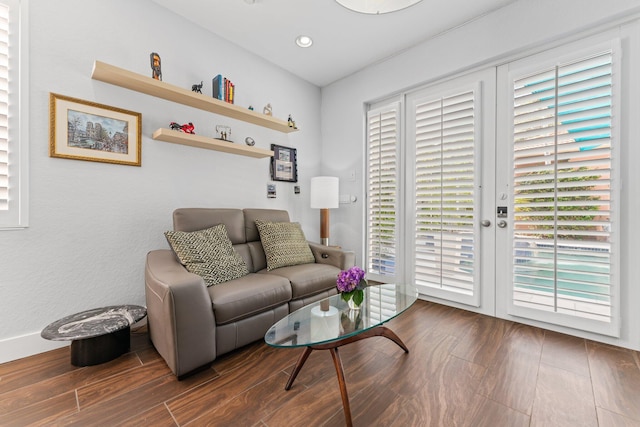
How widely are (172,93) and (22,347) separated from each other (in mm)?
2096

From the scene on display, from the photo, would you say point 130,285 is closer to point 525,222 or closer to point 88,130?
point 88,130

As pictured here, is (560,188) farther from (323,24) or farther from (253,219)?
(253,219)

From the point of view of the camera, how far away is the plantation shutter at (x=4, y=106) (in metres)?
1.71

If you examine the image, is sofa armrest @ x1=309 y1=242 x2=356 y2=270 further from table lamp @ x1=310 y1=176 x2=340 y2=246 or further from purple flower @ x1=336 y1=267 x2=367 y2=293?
purple flower @ x1=336 y1=267 x2=367 y2=293

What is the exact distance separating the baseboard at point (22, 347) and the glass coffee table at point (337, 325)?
171 cm

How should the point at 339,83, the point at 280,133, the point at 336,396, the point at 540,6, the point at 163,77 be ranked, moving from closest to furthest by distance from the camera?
1. the point at 336,396
2. the point at 540,6
3. the point at 163,77
4. the point at 280,133
5. the point at 339,83

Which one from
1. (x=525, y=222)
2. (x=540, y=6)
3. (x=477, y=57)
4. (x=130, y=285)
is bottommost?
(x=130, y=285)

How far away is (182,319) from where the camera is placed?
149 centimetres

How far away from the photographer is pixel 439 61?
2719 mm

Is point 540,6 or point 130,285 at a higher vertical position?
point 540,6

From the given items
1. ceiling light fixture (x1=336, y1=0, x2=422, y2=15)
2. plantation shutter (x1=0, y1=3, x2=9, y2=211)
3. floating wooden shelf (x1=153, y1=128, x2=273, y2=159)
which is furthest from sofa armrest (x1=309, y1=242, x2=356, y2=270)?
plantation shutter (x1=0, y1=3, x2=9, y2=211)

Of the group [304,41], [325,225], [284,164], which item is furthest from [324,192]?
[304,41]

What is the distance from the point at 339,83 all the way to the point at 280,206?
1.90 m

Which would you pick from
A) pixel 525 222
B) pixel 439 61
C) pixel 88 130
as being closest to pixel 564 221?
pixel 525 222
